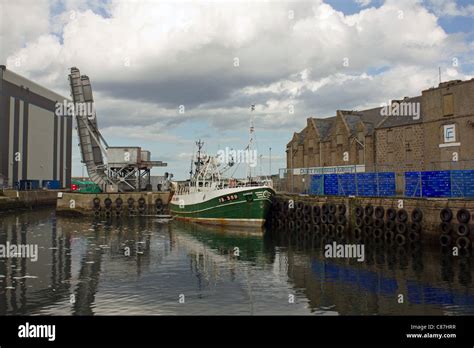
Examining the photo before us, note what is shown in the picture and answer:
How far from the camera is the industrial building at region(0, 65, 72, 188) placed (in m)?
79.8

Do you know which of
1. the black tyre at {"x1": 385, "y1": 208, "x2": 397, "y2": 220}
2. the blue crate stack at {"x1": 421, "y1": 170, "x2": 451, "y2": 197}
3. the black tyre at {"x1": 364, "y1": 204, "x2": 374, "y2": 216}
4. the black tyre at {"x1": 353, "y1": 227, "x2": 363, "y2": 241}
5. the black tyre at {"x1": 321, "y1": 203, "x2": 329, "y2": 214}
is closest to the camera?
the blue crate stack at {"x1": 421, "y1": 170, "x2": 451, "y2": 197}

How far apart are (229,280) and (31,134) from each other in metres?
84.3

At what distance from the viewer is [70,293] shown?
17344mm

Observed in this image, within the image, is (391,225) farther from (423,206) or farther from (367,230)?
(423,206)

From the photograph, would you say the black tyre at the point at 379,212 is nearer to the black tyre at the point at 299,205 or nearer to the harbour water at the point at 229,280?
the harbour water at the point at 229,280

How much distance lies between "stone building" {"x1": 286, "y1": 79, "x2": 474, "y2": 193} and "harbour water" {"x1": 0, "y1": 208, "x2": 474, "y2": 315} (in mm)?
11182

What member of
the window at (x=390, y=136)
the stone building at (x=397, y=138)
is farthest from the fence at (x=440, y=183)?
the window at (x=390, y=136)

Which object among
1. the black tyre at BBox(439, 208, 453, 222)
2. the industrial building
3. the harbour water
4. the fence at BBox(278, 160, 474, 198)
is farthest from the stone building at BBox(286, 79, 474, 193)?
the industrial building

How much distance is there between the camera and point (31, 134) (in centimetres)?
9000

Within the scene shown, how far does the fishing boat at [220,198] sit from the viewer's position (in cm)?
3969

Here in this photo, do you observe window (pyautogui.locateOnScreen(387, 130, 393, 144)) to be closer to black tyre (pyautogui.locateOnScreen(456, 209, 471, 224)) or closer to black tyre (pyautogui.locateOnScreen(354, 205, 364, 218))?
black tyre (pyautogui.locateOnScreen(354, 205, 364, 218))
